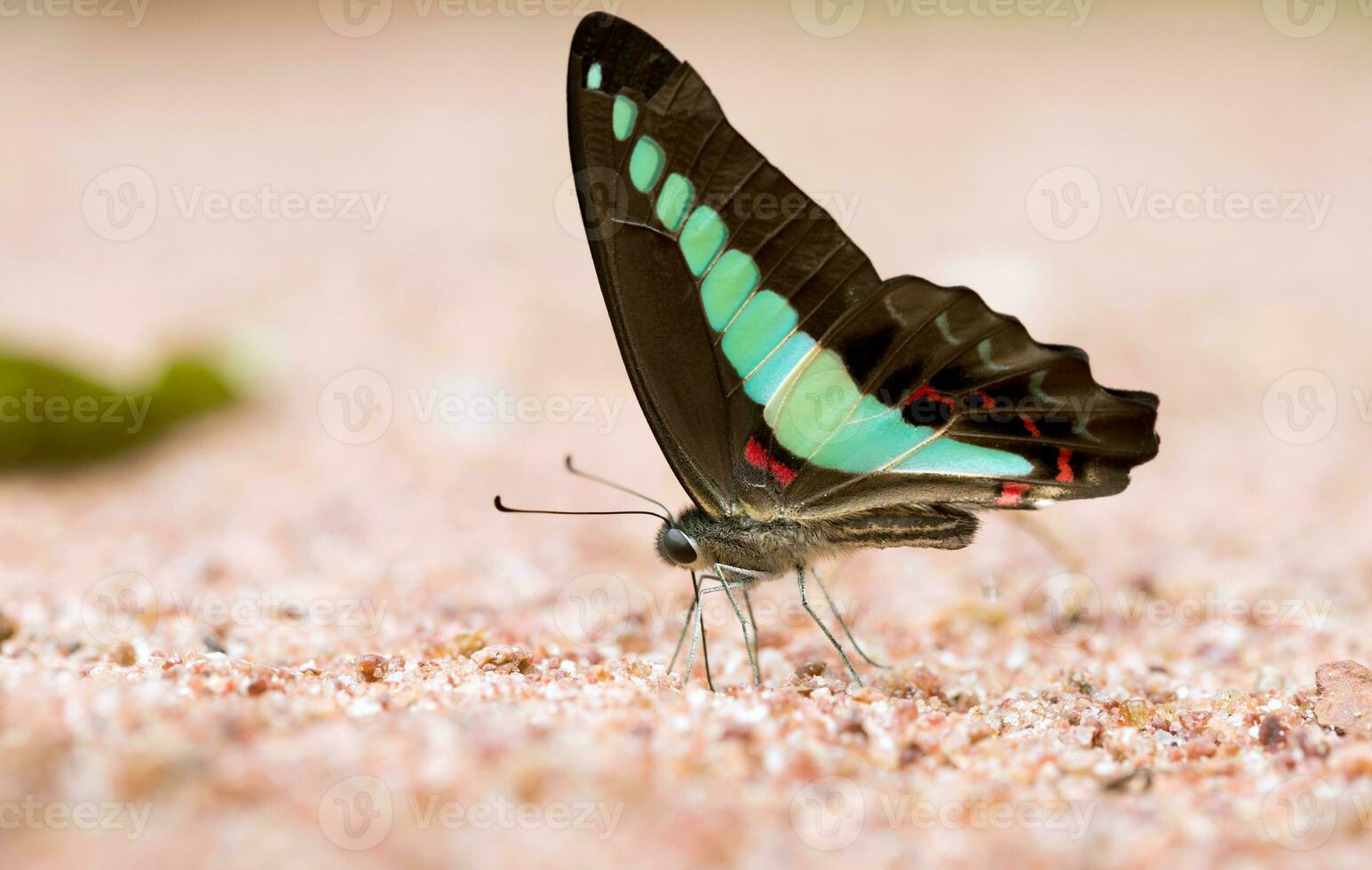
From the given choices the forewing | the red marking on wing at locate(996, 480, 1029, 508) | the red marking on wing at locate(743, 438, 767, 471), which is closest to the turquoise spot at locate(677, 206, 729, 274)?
the forewing

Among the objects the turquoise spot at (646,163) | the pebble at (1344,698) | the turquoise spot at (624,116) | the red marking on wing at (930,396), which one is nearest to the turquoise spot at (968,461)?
the red marking on wing at (930,396)

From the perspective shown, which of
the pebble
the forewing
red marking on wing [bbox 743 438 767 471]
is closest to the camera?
the pebble

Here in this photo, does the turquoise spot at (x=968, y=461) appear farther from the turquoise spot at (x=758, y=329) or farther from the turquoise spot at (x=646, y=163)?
the turquoise spot at (x=646, y=163)

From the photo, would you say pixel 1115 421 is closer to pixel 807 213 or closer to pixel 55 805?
Result: pixel 807 213

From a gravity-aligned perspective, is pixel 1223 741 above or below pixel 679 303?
below

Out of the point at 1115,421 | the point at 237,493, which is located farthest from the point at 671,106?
the point at 237,493

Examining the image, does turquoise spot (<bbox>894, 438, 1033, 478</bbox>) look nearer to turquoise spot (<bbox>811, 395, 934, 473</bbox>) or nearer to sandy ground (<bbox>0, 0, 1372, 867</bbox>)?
turquoise spot (<bbox>811, 395, 934, 473</bbox>)

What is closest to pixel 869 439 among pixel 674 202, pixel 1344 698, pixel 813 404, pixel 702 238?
pixel 813 404
